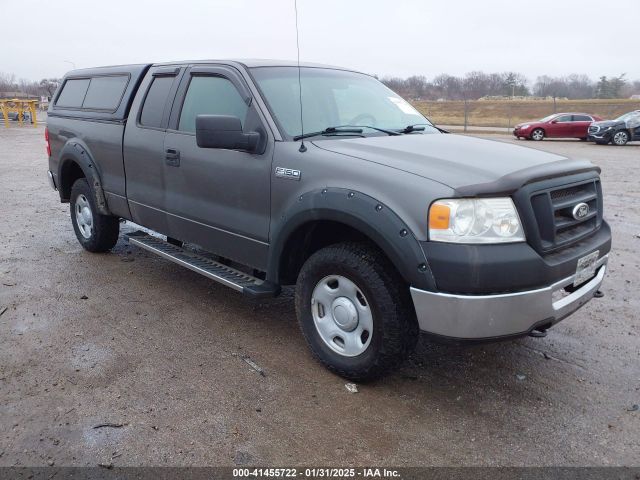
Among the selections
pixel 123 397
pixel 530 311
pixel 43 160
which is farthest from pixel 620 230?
pixel 43 160

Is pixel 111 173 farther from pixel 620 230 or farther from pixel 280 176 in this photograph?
pixel 620 230

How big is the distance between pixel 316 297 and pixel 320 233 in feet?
1.40

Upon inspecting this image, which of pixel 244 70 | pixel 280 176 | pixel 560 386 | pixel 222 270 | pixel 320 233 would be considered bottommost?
pixel 560 386

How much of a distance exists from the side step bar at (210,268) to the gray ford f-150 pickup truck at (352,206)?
2 cm

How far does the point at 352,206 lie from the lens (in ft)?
10.1

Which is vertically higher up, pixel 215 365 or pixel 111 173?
pixel 111 173

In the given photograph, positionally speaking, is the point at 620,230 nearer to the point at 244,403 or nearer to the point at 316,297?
the point at 316,297

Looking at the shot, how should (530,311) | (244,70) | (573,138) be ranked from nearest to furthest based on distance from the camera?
(530,311) → (244,70) → (573,138)

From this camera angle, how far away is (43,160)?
15344mm

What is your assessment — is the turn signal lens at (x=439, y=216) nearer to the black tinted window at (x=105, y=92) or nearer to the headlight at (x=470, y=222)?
the headlight at (x=470, y=222)

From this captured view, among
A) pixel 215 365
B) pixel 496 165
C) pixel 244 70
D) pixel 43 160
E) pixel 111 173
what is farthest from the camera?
pixel 43 160

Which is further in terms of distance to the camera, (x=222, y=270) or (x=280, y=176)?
(x=222, y=270)

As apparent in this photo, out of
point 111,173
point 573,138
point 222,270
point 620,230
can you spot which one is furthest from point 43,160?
point 573,138

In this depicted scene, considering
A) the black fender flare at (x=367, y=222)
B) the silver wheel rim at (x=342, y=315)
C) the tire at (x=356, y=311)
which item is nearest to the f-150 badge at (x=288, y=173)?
the black fender flare at (x=367, y=222)
